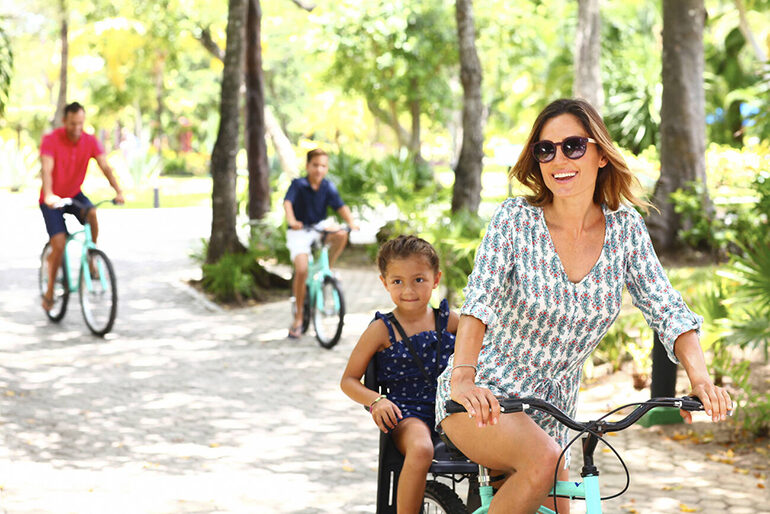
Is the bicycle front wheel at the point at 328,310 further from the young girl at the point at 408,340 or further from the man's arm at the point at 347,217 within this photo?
the young girl at the point at 408,340

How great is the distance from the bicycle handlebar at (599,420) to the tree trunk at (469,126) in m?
11.9

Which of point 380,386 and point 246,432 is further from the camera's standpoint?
point 246,432

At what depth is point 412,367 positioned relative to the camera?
12.2 ft

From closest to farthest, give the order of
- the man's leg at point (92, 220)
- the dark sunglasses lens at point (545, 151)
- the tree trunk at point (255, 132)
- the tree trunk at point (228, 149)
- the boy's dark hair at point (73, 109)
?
1. the dark sunglasses lens at point (545, 151)
2. the boy's dark hair at point (73, 109)
3. the man's leg at point (92, 220)
4. the tree trunk at point (228, 149)
5. the tree trunk at point (255, 132)

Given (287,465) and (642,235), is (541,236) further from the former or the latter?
(287,465)

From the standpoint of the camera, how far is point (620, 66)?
103 ft

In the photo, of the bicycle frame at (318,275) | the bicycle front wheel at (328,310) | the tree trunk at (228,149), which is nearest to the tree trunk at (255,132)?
the tree trunk at (228,149)

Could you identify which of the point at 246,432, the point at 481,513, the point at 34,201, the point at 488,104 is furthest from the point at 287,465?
the point at 488,104

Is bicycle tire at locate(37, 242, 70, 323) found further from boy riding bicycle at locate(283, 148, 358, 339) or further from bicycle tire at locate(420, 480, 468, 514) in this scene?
bicycle tire at locate(420, 480, 468, 514)

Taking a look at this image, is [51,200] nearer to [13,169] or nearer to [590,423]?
[590,423]

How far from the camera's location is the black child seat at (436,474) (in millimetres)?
3283

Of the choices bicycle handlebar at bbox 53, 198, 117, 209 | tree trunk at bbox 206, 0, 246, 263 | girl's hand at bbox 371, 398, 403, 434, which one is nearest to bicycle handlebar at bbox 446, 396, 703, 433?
girl's hand at bbox 371, 398, 403, 434

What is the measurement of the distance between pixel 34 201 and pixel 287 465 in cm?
2565

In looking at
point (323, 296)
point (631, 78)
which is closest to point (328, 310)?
Answer: point (323, 296)
